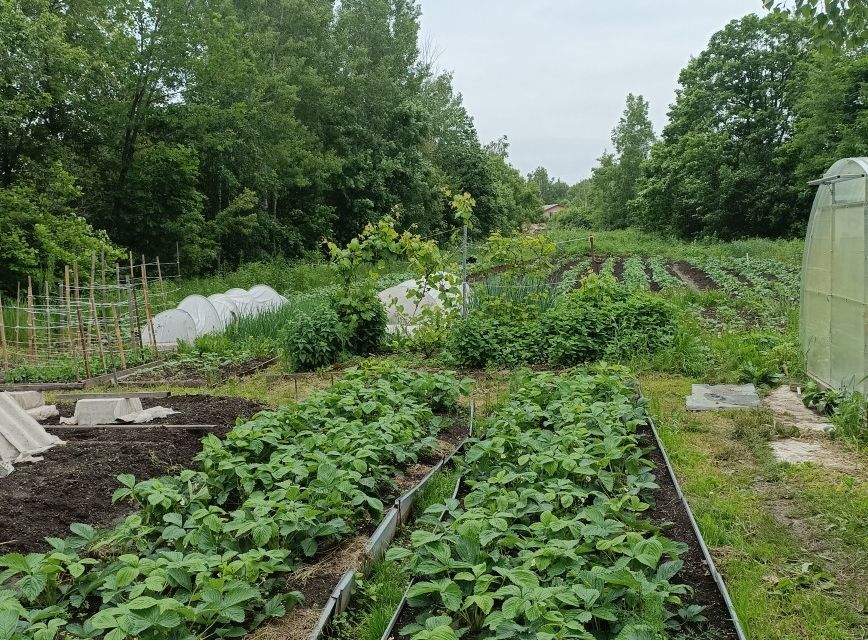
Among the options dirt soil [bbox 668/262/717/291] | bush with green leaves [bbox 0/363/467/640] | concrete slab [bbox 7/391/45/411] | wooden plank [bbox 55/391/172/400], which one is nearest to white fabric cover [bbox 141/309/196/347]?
wooden plank [bbox 55/391/172/400]

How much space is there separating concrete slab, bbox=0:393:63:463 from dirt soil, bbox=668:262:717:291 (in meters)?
14.4

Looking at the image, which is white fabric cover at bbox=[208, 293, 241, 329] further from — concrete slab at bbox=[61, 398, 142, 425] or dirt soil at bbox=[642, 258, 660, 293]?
dirt soil at bbox=[642, 258, 660, 293]

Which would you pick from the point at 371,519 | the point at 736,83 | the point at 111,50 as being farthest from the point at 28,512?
the point at 736,83

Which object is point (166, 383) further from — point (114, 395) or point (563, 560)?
point (563, 560)

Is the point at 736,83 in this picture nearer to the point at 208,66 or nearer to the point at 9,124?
the point at 208,66

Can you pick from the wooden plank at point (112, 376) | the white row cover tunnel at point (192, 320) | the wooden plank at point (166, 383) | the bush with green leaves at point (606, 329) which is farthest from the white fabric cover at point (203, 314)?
the bush with green leaves at point (606, 329)

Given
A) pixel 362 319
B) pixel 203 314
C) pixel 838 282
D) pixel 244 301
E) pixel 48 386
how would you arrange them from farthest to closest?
pixel 244 301, pixel 203 314, pixel 362 319, pixel 48 386, pixel 838 282

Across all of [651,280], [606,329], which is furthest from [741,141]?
[606,329]

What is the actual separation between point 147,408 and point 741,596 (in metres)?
5.71

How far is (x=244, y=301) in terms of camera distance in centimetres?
1297

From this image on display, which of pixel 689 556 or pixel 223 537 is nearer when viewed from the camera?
pixel 223 537

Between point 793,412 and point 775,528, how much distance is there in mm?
2849

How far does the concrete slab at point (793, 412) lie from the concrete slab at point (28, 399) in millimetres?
7055

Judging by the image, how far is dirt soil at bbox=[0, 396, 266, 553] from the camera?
3672 mm
